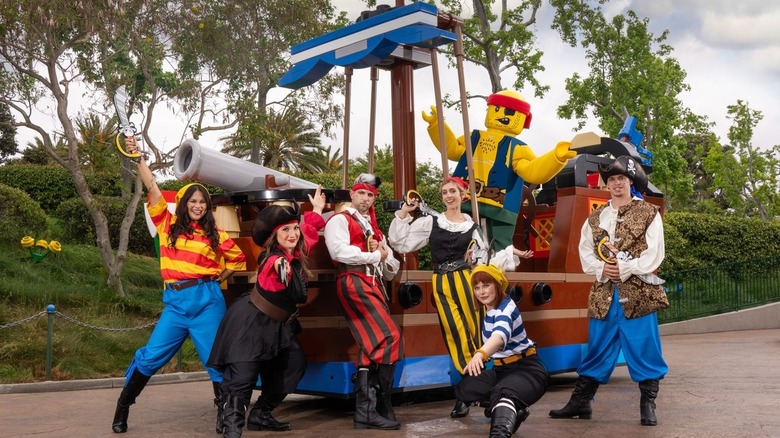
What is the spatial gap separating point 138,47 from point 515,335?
378 inches

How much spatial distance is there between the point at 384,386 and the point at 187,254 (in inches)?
59.6

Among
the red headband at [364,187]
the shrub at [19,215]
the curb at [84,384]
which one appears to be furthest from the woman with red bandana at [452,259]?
the shrub at [19,215]

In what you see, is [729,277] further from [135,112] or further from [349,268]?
[349,268]

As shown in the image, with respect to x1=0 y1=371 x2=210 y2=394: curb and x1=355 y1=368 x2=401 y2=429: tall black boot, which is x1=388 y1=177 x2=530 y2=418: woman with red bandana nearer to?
x1=355 y1=368 x2=401 y2=429: tall black boot

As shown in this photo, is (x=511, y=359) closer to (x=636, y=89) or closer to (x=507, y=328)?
(x=507, y=328)

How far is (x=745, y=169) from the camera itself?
27016mm

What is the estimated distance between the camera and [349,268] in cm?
557

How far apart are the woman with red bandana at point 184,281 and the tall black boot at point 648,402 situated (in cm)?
266

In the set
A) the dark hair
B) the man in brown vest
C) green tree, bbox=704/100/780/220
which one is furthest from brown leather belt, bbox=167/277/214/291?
green tree, bbox=704/100/780/220

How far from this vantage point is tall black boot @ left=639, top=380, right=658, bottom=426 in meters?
5.31

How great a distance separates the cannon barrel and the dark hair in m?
0.45

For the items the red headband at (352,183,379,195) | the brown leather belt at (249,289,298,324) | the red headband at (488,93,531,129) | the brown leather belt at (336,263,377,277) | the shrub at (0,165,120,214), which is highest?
the shrub at (0,165,120,214)

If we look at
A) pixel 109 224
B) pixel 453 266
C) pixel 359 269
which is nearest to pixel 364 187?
pixel 359 269

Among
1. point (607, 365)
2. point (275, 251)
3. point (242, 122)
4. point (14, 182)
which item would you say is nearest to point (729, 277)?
point (242, 122)
